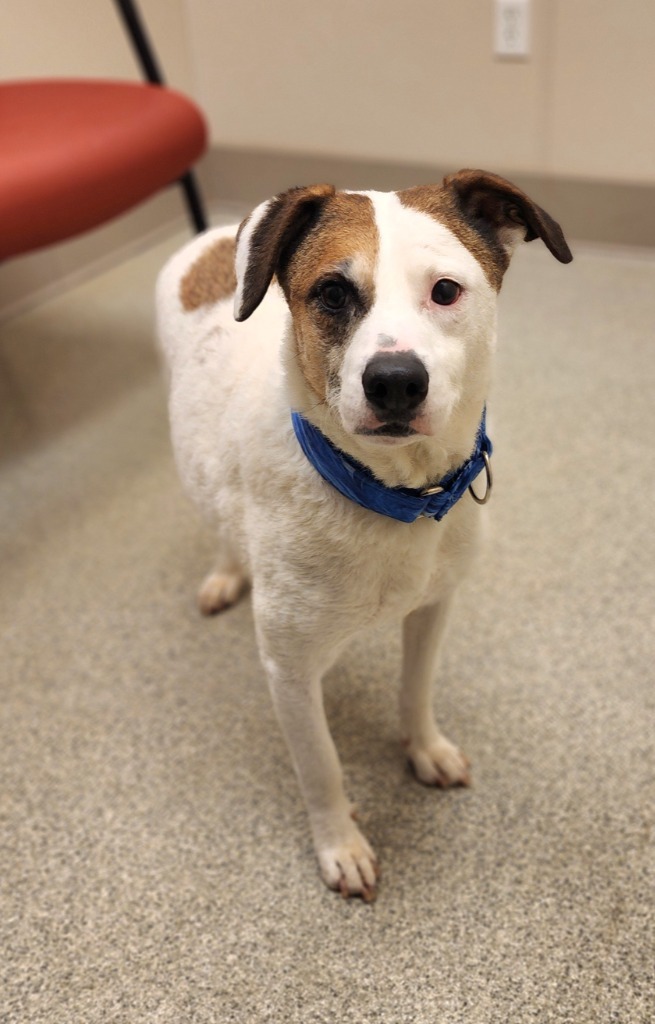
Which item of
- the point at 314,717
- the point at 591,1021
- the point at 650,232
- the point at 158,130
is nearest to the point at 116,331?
the point at 158,130

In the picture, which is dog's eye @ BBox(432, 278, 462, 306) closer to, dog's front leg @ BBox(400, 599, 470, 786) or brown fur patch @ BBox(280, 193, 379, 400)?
brown fur patch @ BBox(280, 193, 379, 400)

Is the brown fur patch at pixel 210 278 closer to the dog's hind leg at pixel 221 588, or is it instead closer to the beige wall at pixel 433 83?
the dog's hind leg at pixel 221 588

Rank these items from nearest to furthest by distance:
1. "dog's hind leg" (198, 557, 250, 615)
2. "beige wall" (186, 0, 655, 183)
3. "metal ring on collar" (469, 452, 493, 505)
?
"metal ring on collar" (469, 452, 493, 505) → "dog's hind leg" (198, 557, 250, 615) → "beige wall" (186, 0, 655, 183)

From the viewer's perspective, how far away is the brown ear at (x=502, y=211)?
84cm

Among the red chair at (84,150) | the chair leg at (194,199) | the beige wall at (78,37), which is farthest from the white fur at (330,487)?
the beige wall at (78,37)

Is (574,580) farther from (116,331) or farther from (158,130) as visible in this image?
(116,331)

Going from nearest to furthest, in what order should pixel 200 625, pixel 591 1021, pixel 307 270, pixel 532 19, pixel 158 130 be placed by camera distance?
pixel 307 270 < pixel 591 1021 < pixel 200 625 < pixel 158 130 < pixel 532 19

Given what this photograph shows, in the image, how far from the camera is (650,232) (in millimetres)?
2494

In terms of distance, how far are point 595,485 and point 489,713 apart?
63 centimetres

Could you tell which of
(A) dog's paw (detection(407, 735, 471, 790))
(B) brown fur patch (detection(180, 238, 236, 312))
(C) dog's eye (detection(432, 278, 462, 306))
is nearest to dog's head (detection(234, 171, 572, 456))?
(C) dog's eye (detection(432, 278, 462, 306))

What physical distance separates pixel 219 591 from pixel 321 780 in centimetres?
53

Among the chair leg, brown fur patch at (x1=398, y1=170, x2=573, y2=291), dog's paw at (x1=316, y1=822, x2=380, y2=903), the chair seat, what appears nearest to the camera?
brown fur patch at (x1=398, y1=170, x2=573, y2=291)

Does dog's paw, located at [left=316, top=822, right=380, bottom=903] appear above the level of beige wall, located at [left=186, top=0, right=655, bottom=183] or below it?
below

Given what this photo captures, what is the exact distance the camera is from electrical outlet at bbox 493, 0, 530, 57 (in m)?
2.35
